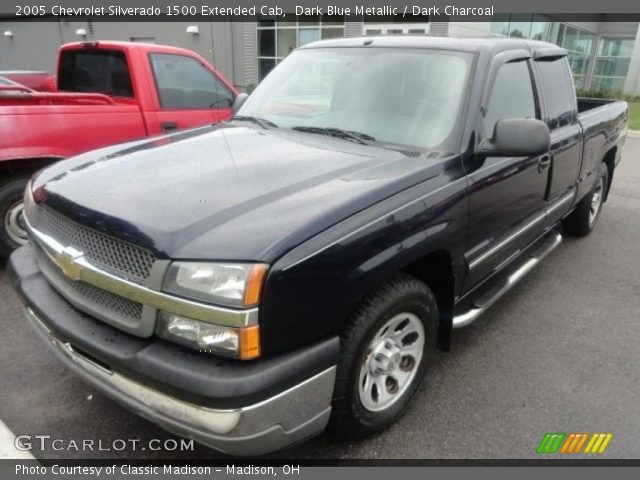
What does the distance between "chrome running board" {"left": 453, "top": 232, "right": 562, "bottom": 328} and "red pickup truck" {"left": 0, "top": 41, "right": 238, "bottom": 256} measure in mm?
2627

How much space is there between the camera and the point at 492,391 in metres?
2.91

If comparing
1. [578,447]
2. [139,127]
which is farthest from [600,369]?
[139,127]

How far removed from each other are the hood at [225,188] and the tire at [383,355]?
1.49 ft

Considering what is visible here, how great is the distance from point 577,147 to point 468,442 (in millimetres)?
2744

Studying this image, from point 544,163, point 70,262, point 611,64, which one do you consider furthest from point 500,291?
point 611,64

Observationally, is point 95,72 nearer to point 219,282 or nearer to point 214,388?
point 219,282

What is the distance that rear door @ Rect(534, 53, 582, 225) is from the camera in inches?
146

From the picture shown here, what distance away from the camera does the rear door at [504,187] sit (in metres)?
2.79

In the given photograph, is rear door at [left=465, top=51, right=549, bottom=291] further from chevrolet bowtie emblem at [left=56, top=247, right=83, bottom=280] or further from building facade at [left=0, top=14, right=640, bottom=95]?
building facade at [left=0, top=14, right=640, bottom=95]

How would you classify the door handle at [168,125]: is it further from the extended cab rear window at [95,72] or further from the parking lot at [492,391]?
the parking lot at [492,391]

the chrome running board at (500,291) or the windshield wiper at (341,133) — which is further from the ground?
the windshield wiper at (341,133)

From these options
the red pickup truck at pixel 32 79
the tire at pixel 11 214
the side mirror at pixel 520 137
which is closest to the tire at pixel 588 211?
the side mirror at pixel 520 137

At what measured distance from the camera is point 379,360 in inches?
95.4

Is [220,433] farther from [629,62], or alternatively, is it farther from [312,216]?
[629,62]
